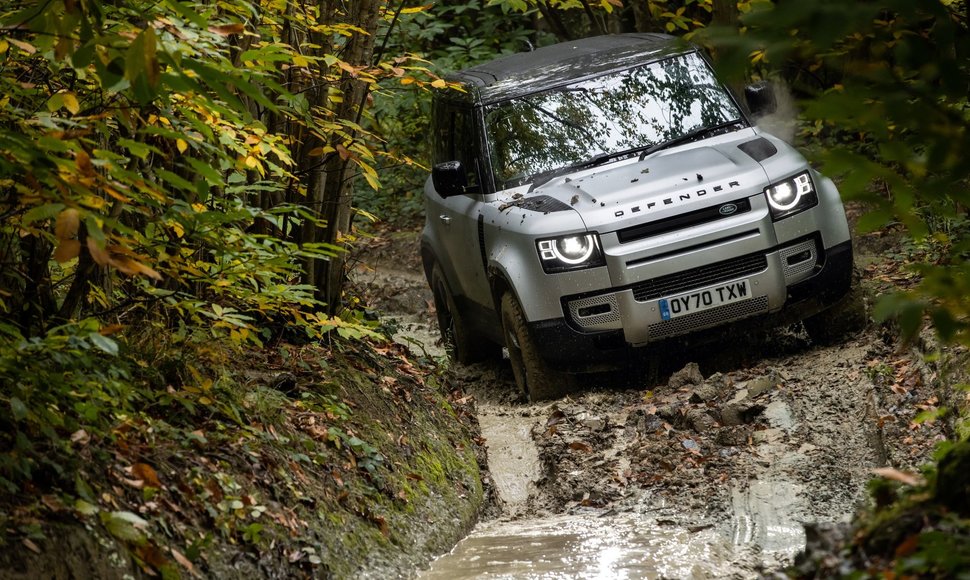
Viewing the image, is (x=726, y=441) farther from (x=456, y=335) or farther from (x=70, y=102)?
(x=70, y=102)

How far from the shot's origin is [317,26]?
18.7 ft

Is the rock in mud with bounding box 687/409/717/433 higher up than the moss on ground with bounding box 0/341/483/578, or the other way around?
the moss on ground with bounding box 0/341/483/578

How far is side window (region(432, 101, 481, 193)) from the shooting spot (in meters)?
7.96

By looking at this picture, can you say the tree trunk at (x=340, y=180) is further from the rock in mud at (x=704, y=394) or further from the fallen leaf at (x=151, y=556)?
the fallen leaf at (x=151, y=556)

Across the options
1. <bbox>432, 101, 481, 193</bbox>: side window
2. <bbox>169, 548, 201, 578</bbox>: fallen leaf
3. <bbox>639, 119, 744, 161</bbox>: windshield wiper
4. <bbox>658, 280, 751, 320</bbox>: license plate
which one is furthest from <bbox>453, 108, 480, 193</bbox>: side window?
<bbox>169, 548, 201, 578</bbox>: fallen leaf

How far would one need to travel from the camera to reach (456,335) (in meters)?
8.95

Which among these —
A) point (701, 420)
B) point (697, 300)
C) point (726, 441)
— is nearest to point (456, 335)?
point (697, 300)

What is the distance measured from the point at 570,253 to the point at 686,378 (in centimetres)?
102

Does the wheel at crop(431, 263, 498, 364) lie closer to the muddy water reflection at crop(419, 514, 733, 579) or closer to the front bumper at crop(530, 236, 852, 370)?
the front bumper at crop(530, 236, 852, 370)

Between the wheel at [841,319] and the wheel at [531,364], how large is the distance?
64.3 inches

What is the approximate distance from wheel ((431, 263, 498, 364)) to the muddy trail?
825 millimetres

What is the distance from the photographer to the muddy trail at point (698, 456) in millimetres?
4621

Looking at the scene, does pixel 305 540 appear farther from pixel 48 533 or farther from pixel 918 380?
pixel 918 380

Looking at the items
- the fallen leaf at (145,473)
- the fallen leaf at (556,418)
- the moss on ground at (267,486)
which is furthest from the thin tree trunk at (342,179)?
the fallen leaf at (145,473)
